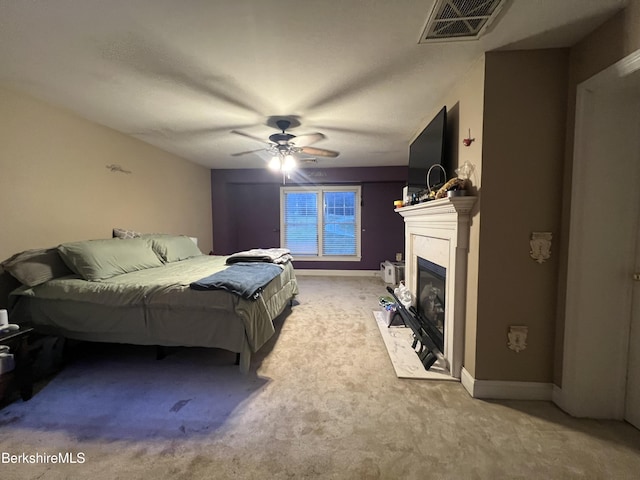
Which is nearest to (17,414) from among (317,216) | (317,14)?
(317,14)

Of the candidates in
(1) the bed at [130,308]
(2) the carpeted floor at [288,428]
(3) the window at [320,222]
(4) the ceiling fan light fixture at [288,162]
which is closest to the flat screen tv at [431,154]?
(4) the ceiling fan light fixture at [288,162]

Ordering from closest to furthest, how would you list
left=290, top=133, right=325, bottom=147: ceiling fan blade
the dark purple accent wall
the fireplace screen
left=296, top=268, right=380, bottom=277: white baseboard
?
the fireplace screen, left=290, top=133, right=325, bottom=147: ceiling fan blade, the dark purple accent wall, left=296, top=268, right=380, bottom=277: white baseboard

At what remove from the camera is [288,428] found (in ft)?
5.08

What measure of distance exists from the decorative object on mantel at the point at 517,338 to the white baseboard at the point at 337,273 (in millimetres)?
3957

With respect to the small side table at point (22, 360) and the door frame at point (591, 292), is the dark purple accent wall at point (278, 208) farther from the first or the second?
the small side table at point (22, 360)

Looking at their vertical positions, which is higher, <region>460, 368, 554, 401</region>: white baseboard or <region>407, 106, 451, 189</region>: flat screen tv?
<region>407, 106, 451, 189</region>: flat screen tv

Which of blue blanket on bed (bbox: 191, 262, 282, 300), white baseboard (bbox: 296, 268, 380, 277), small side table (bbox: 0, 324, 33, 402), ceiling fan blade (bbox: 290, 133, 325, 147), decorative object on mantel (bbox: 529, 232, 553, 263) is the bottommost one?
white baseboard (bbox: 296, 268, 380, 277)

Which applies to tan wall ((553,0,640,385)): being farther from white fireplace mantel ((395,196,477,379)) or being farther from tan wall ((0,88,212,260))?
tan wall ((0,88,212,260))

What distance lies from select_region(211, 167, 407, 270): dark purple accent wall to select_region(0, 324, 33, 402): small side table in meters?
3.96

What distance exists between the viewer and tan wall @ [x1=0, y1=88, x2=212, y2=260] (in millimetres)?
2207

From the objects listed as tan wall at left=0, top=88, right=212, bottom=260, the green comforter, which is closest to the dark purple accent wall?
tan wall at left=0, top=88, right=212, bottom=260

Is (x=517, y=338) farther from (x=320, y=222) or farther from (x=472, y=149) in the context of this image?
(x=320, y=222)

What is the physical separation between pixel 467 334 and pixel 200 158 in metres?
4.67

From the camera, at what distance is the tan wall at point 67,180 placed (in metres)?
2.21
